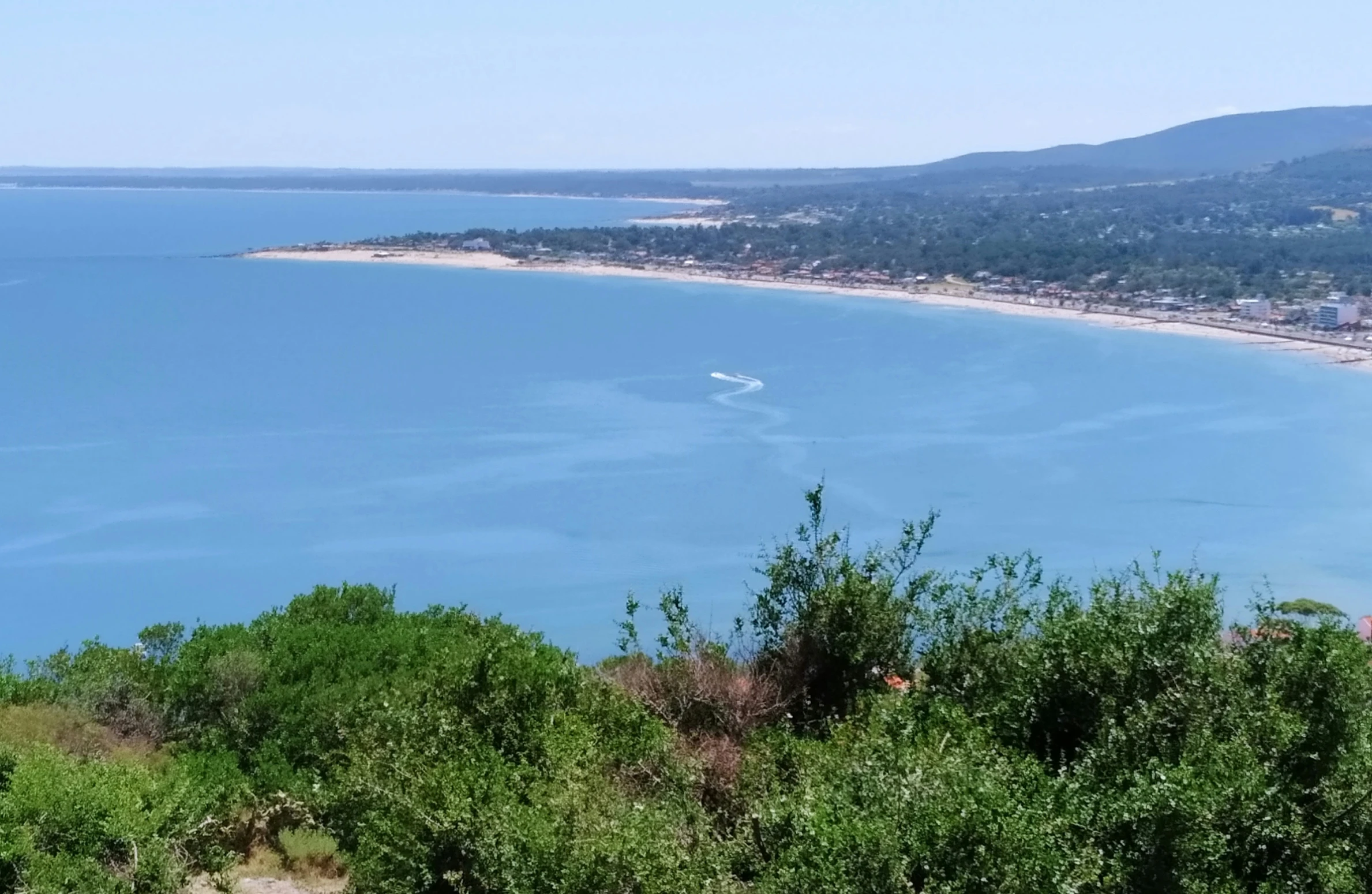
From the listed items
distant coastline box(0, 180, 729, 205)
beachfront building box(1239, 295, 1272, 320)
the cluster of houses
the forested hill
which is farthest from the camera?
distant coastline box(0, 180, 729, 205)

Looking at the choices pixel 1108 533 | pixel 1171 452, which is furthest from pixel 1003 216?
pixel 1108 533

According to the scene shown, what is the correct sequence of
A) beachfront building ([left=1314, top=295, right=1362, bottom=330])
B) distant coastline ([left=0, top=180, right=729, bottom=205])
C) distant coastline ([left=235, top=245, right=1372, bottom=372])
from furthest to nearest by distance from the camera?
distant coastline ([left=0, top=180, right=729, bottom=205]) → beachfront building ([left=1314, top=295, right=1362, bottom=330]) → distant coastline ([left=235, top=245, right=1372, bottom=372])

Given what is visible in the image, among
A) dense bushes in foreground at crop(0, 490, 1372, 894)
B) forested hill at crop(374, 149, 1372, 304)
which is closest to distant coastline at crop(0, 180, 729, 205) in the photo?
forested hill at crop(374, 149, 1372, 304)

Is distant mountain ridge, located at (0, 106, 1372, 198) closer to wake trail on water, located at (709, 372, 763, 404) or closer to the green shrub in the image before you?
wake trail on water, located at (709, 372, 763, 404)

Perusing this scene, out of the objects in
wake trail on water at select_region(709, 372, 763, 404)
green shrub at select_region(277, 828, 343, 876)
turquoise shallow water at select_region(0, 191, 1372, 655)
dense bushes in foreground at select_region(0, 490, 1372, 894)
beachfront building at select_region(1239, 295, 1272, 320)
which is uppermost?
dense bushes in foreground at select_region(0, 490, 1372, 894)

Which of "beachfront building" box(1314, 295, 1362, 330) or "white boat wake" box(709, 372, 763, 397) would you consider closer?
"white boat wake" box(709, 372, 763, 397)

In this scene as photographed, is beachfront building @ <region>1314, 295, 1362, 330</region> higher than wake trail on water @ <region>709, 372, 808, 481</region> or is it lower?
higher
